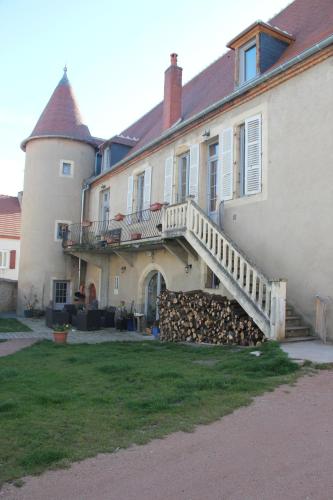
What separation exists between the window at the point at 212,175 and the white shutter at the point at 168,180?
1592 mm

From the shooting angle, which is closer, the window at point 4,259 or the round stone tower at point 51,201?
the round stone tower at point 51,201

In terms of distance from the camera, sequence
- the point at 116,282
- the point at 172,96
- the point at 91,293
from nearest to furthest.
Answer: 1. the point at 172,96
2. the point at 116,282
3. the point at 91,293

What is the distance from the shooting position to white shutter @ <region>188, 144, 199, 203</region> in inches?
473

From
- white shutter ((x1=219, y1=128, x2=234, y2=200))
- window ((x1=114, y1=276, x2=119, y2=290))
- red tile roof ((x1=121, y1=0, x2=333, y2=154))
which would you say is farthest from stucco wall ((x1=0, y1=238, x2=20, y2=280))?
white shutter ((x1=219, y1=128, x2=234, y2=200))

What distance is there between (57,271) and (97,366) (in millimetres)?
12724

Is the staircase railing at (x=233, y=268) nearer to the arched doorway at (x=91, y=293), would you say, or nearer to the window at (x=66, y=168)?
the arched doorway at (x=91, y=293)

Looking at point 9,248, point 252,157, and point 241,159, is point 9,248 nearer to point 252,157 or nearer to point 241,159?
point 241,159

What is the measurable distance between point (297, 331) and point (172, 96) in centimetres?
946

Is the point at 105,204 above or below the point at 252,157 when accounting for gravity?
above

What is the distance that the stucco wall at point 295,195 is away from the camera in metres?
8.20

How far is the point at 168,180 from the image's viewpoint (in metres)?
13.4

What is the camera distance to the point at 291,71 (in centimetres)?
906

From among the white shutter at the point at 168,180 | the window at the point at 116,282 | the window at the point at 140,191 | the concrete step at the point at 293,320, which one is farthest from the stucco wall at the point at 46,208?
the concrete step at the point at 293,320

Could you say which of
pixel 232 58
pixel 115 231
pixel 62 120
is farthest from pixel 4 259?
pixel 232 58
